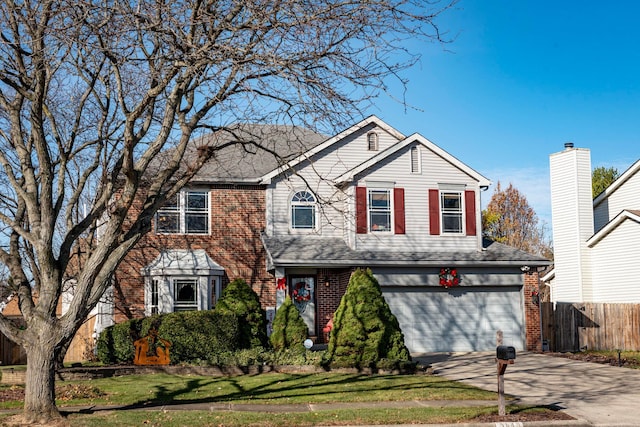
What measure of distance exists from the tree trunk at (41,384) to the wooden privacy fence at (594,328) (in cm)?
1822

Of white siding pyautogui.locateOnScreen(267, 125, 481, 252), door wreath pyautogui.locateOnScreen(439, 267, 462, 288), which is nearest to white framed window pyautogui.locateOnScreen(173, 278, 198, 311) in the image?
white siding pyautogui.locateOnScreen(267, 125, 481, 252)

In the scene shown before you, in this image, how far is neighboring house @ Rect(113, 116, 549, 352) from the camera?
2328 centimetres

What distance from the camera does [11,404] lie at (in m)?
12.8

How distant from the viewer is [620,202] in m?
30.8

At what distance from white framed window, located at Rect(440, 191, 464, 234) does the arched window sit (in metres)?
4.46

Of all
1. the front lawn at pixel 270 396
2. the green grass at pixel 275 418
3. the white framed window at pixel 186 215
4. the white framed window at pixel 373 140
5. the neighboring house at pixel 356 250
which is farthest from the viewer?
the white framed window at pixel 373 140

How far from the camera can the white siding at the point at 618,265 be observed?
26.6 meters

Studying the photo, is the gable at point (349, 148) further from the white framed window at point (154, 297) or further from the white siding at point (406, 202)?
the white framed window at point (154, 297)

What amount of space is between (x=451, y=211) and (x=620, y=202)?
Answer: 10.6 meters

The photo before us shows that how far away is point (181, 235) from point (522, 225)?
33.0 m

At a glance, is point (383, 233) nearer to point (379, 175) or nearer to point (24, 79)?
point (379, 175)

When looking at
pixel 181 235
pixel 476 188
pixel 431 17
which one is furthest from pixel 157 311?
pixel 431 17

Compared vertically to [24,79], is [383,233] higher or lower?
lower

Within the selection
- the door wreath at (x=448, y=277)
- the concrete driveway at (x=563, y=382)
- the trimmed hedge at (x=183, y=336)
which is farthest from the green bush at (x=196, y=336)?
the door wreath at (x=448, y=277)
